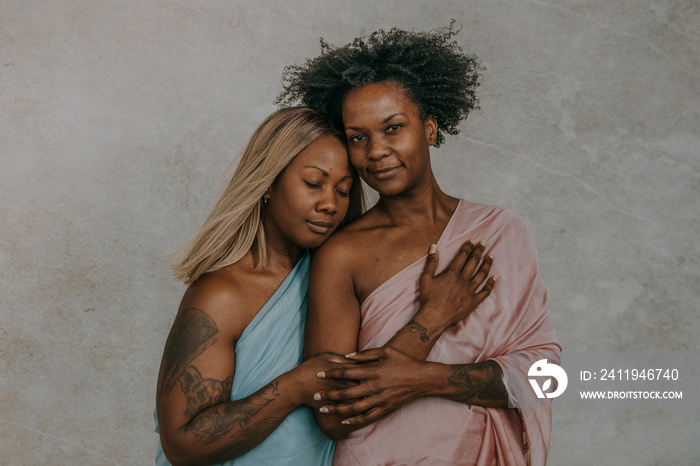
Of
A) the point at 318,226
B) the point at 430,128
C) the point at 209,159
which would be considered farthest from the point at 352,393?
the point at 209,159

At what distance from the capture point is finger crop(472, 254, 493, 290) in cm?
205

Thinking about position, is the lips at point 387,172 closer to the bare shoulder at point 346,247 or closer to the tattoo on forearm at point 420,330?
the bare shoulder at point 346,247

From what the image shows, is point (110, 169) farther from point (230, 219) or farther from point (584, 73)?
point (584, 73)

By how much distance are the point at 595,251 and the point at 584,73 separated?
901 millimetres

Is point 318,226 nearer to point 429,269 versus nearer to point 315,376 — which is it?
point 429,269

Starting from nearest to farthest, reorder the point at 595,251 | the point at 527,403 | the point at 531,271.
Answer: the point at 527,403, the point at 531,271, the point at 595,251

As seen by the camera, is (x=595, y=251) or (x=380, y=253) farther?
(x=595, y=251)

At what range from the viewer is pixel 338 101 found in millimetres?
2238

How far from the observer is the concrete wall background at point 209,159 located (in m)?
3.30

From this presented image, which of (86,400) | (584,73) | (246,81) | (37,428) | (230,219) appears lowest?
(37,428)

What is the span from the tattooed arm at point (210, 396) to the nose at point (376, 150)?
1.97ft

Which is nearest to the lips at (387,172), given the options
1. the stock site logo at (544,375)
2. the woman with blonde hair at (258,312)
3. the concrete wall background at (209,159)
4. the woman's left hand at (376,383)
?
the woman with blonde hair at (258,312)

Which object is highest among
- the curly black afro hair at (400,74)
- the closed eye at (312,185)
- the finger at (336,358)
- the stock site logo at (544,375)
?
the curly black afro hair at (400,74)

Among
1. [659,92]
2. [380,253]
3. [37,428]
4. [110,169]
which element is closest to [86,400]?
[37,428]
